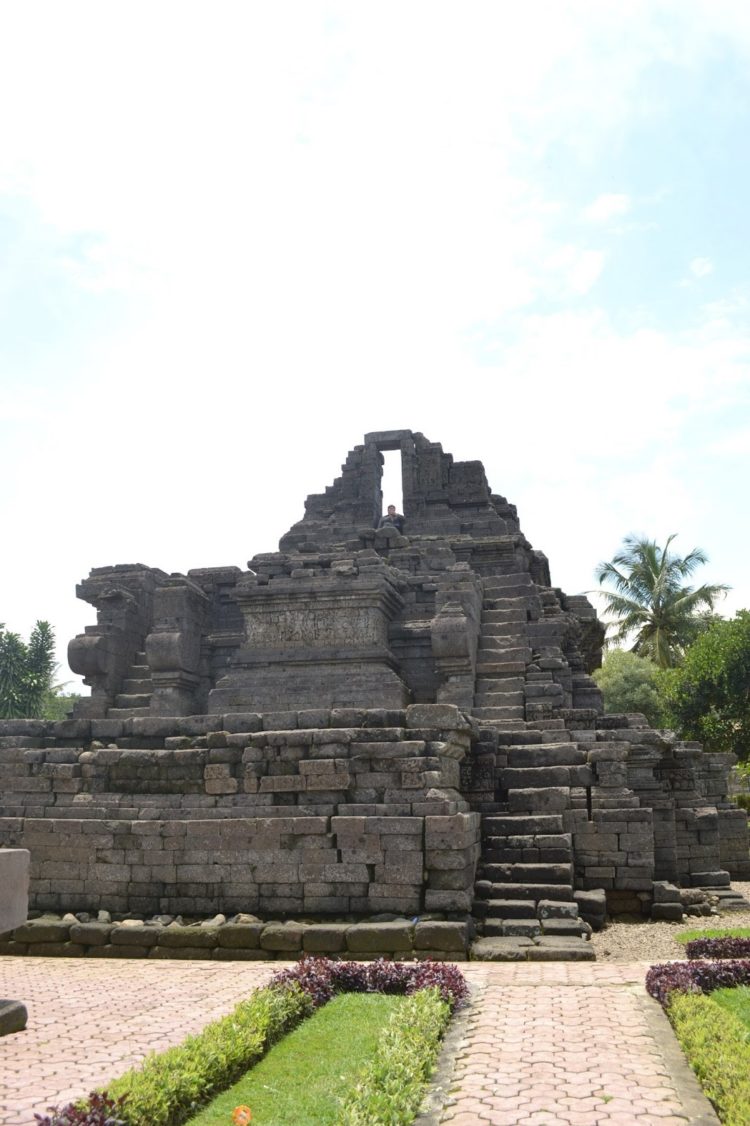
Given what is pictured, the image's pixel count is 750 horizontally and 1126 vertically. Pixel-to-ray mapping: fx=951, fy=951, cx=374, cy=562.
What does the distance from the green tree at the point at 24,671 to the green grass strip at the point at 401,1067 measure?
149ft

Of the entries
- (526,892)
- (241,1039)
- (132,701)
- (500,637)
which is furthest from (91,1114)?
(132,701)

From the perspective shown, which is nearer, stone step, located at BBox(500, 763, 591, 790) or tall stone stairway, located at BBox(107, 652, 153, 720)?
stone step, located at BBox(500, 763, 591, 790)

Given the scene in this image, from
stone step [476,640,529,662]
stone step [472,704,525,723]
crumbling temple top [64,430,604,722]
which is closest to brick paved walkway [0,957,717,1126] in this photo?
stone step [472,704,525,723]

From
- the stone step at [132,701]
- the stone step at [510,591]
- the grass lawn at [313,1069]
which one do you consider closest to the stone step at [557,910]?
the grass lawn at [313,1069]

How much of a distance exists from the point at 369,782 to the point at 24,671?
4250 cm

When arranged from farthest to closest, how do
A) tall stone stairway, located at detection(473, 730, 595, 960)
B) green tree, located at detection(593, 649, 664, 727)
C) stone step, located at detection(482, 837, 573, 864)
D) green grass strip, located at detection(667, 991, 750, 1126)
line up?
1. green tree, located at detection(593, 649, 664, 727)
2. stone step, located at detection(482, 837, 573, 864)
3. tall stone stairway, located at detection(473, 730, 595, 960)
4. green grass strip, located at detection(667, 991, 750, 1126)

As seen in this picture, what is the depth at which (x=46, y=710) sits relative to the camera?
6066 centimetres

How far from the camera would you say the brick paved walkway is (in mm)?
5191

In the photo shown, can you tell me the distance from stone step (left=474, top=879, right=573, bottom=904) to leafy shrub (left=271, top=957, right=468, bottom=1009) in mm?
2457

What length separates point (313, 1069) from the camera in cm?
593

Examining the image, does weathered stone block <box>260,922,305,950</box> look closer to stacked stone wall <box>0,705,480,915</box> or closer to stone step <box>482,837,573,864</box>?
stacked stone wall <box>0,705,480,915</box>

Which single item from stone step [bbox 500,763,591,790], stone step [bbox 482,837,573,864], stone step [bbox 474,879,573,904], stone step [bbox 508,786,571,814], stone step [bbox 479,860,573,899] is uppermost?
Result: stone step [bbox 500,763,591,790]

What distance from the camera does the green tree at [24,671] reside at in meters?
48.5

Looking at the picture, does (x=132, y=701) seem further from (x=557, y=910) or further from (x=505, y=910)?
(x=557, y=910)
